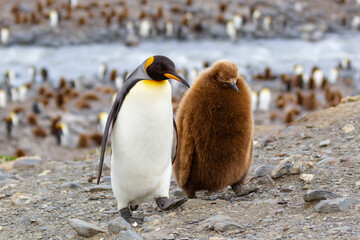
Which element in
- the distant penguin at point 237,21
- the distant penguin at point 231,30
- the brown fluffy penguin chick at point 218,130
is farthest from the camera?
the distant penguin at point 237,21

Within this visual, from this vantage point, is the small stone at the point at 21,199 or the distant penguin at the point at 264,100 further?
the distant penguin at the point at 264,100

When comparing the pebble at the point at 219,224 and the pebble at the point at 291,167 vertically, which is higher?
the pebble at the point at 291,167

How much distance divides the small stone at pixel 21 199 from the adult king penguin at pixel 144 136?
1120 millimetres

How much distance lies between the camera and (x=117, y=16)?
25.5 metres

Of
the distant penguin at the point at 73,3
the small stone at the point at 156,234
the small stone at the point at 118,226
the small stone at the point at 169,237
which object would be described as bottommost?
the small stone at the point at 118,226

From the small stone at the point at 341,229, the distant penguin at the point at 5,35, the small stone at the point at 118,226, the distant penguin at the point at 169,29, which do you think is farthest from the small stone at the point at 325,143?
the distant penguin at the point at 5,35

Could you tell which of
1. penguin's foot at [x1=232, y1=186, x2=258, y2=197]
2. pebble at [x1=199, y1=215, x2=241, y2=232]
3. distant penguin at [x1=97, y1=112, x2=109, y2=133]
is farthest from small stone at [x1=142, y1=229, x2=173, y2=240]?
distant penguin at [x1=97, y1=112, x2=109, y2=133]

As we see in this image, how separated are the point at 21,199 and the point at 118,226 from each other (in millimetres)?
1572

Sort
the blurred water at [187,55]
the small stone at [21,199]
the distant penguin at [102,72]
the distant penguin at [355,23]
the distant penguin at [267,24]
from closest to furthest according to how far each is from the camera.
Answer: the small stone at [21,199], the distant penguin at [102,72], the blurred water at [187,55], the distant penguin at [267,24], the distant penguin at [355,23]

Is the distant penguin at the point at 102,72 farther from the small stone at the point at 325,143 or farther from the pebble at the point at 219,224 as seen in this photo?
the pebble at the point at 219,224

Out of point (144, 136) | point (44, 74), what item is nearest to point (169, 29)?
point (44, 74)

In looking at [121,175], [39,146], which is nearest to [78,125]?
[39,146]

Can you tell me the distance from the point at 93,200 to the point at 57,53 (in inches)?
752

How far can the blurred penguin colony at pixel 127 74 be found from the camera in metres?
13.8
